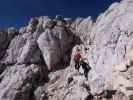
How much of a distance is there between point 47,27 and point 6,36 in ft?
22.1

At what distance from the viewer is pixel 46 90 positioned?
109ft

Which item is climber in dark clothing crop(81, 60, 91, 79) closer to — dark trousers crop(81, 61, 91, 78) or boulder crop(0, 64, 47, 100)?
dark trousers crop(81, 61, 91, 78)

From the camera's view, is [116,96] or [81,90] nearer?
[116,96]

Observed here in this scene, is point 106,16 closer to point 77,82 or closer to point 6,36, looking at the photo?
point 77,82

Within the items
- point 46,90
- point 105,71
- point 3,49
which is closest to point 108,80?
point 105,71

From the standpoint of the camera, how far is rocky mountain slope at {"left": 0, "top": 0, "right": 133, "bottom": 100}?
2661 centimetres

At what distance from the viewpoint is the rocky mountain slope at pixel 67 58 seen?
26.6 meters

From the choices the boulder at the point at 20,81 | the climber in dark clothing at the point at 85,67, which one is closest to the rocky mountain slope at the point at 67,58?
the boulder at the point at 20,81

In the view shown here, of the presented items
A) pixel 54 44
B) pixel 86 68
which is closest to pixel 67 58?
pixel 54 44

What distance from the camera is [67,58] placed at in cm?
3797

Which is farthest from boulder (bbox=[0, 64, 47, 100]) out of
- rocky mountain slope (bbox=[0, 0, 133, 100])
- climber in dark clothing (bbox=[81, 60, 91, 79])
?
climber in dark clothing (bbox=[81, 60, 91, 79])

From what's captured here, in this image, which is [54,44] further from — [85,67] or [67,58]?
[85,67]

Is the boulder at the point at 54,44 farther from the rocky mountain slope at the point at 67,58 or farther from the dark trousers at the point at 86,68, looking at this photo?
the dark trousers at the point at 86,68

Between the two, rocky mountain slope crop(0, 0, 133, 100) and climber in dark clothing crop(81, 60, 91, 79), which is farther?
climber in dark clothing crop(81, 60, 91, 79)
